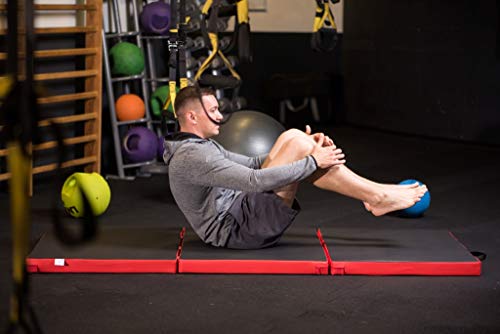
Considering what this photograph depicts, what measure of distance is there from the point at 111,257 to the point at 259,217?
649 millimetres

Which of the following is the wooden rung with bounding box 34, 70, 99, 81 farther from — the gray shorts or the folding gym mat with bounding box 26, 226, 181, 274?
the gray shorts

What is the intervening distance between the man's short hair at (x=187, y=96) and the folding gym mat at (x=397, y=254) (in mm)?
872

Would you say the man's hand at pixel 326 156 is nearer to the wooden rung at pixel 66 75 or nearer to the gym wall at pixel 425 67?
the wooden rung at pixel 66 75

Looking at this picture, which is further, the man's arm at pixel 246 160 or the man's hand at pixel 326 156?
the man's arm at pixel 246 160

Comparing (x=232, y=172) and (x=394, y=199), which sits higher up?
(x=232, y=172)

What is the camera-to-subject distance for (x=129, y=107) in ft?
17.2

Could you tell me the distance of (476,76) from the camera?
6535 mm

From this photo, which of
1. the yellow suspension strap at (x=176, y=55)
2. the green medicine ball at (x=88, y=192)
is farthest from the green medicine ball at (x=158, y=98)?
the yellow suspension strap at (x=176, y=55)

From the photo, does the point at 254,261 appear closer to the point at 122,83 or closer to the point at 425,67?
the point at 122,83

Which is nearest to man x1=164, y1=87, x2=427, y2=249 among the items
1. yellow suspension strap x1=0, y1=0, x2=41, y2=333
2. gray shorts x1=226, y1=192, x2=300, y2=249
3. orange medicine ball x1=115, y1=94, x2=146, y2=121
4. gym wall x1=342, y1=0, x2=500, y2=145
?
gray shorts x1=226, y1=192, x2=300, y2=249

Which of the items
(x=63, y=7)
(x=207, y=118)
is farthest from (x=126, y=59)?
(x=207, y=118)

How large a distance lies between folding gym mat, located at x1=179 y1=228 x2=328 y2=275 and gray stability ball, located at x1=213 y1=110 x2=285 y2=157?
128 cm

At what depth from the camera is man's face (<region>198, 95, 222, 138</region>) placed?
9.75ft

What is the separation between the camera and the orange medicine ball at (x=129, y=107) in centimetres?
524
